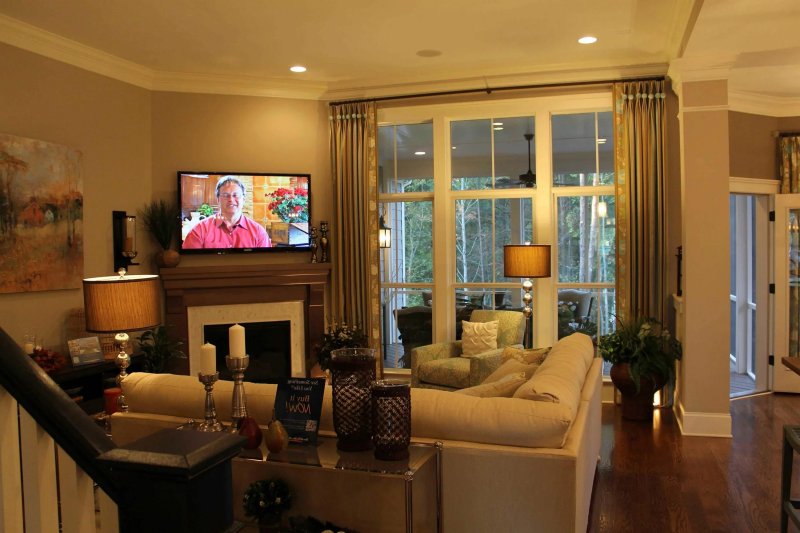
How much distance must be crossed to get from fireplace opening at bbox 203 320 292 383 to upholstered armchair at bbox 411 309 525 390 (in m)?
1.45

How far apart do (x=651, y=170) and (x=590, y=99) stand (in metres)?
0.88

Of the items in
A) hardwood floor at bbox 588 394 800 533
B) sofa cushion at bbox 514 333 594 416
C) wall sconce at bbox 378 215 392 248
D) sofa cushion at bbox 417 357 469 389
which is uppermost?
wall sconce at bbox 378 215 392 248

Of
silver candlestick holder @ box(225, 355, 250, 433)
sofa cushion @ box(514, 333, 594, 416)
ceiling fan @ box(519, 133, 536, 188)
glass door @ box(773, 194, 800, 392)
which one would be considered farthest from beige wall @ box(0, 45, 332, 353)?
glass door @ box(773, 194, 800, 392)

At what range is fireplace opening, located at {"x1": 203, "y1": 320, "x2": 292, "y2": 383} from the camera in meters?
6.49

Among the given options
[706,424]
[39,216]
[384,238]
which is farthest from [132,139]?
[706,424]

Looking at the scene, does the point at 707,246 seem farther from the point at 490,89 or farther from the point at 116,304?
the point at 116,304

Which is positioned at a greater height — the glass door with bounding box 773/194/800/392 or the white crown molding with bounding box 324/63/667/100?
the white crown molding with bounding box 324/63/667/100

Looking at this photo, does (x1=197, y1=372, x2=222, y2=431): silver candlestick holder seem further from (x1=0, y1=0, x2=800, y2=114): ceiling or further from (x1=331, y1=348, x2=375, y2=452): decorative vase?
(x1=0, y1=0, x2=800, y2=114): ceiling

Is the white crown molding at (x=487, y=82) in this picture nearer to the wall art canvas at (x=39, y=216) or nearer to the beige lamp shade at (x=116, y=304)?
the wall art canvas at (x=39, y=216)

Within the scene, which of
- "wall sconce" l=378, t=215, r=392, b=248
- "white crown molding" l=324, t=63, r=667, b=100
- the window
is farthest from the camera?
"wall sconce" l=378, t=215, r=392, b=248

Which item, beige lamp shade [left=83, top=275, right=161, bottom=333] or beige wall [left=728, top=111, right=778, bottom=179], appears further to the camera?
beige wall [left=728, top=111, right=778, bottom=179]

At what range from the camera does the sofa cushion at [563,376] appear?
2.55 m

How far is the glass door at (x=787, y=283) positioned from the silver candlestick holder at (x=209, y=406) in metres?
5.99

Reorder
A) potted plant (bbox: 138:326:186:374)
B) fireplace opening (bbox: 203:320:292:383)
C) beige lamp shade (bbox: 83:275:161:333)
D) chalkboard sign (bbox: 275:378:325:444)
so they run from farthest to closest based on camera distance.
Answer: fireplace opening (bbox: 203:320:292:383) < potted plant (bbox: 138:326:186:374) < beige lamp shade (bbox: 83:275:161:333) < chalkboard sign (bbox: 275:378:325:444)
